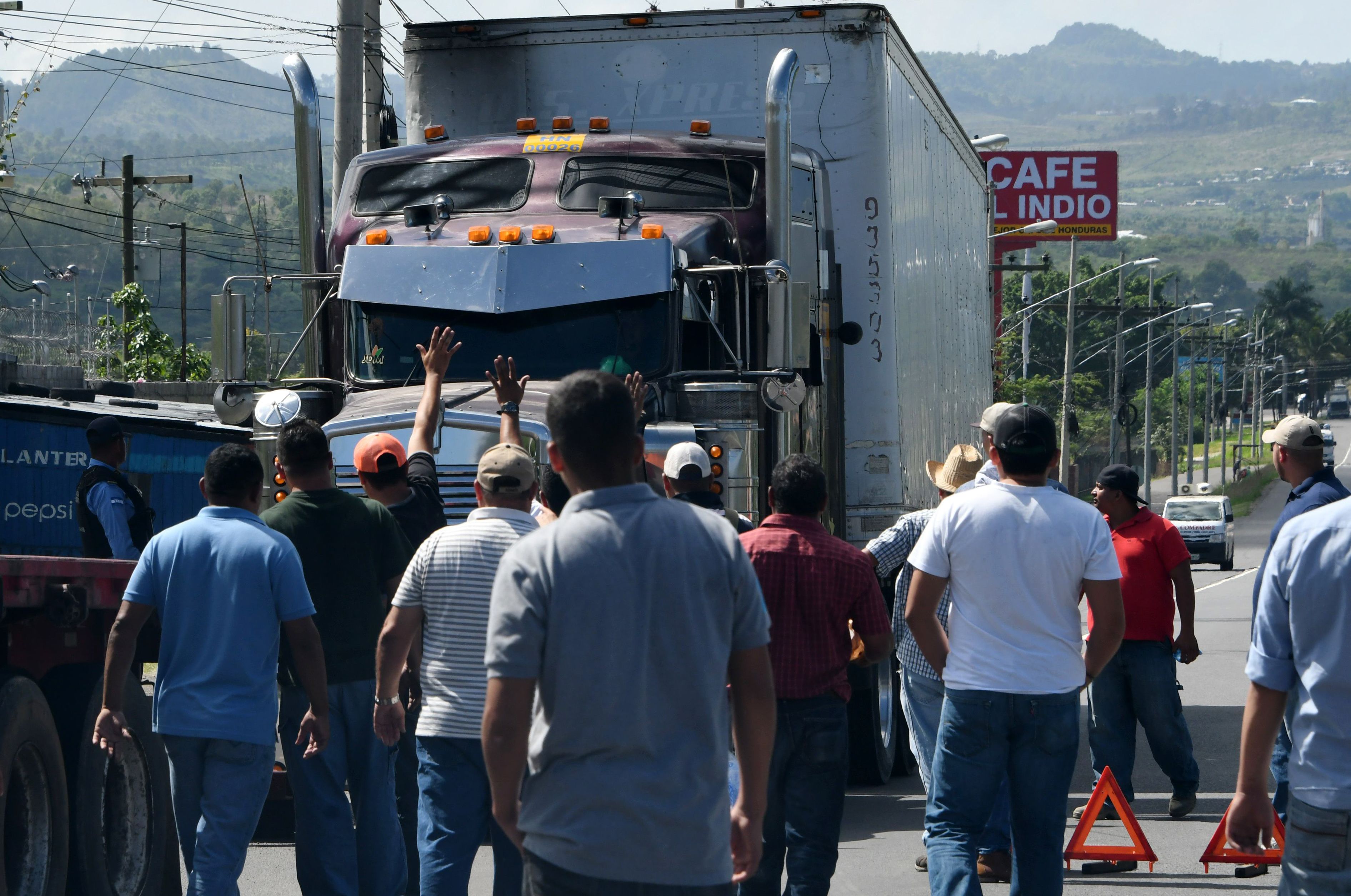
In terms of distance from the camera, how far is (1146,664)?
9.73 metres

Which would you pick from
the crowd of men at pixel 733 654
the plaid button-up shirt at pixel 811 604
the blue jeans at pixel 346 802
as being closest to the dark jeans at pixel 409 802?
the crowd of men at pixel 733 654

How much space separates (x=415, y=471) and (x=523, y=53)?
6.01 metres

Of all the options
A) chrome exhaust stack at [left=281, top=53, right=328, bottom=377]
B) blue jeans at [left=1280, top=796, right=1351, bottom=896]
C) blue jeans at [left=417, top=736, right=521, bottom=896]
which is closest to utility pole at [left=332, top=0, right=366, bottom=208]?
chrome exhaust stack at [left=281, top=53, right=328, bottom=377]

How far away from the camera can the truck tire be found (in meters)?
6.29

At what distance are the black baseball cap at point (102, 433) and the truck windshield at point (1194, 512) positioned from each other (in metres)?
38.0

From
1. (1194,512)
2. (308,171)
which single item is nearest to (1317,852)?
(308,171)

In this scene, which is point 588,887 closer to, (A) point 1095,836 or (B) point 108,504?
(A) point 1095,836

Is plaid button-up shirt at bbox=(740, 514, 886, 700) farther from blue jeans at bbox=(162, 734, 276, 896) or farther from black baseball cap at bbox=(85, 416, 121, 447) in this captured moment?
black baseball cap at bbox=(85, 416, 121, 447)

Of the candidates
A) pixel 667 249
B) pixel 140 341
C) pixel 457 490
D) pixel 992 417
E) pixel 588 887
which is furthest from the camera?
pixel 140 341

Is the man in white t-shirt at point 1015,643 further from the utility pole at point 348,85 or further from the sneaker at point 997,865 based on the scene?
the utility pole at point 348,85

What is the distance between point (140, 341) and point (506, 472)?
1661 inches

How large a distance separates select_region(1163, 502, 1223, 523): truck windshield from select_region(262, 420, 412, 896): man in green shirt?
40003mm

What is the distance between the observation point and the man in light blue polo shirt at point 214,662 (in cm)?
620

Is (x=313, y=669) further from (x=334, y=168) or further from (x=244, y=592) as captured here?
(x=334, y=168)
